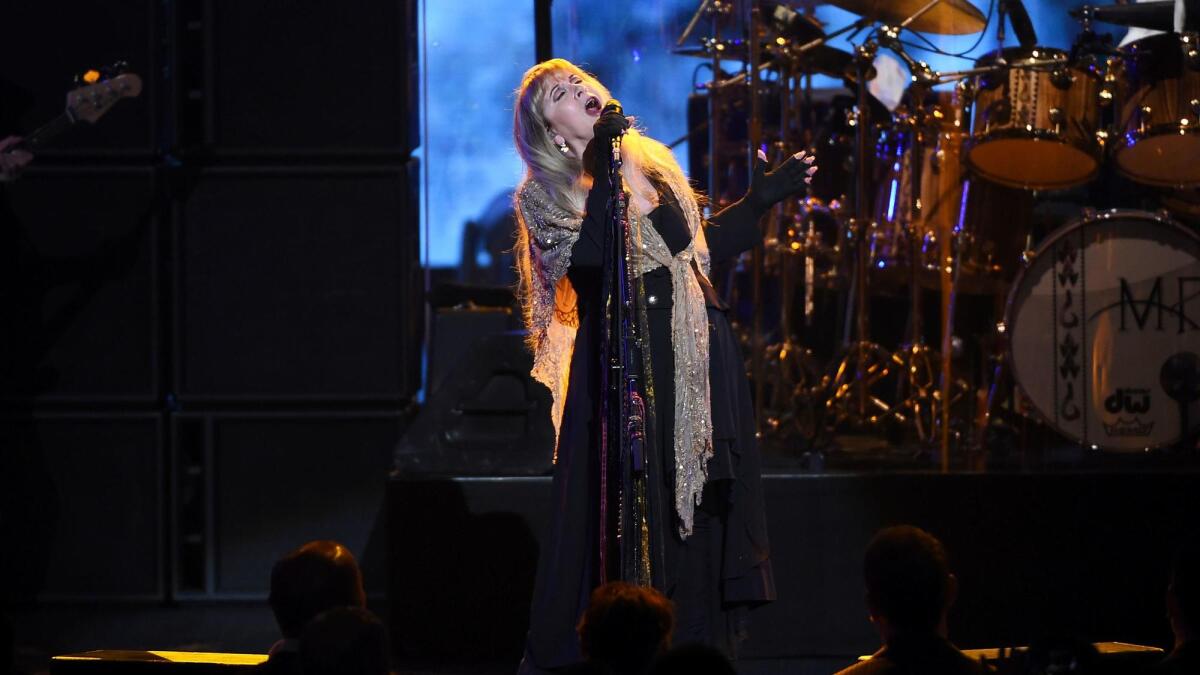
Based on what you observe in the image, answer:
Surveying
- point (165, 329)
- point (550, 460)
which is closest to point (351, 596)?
point (550, 460)

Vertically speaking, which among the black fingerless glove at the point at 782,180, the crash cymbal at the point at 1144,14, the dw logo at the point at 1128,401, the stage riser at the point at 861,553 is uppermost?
the crash cymbal at the point at 1144,14

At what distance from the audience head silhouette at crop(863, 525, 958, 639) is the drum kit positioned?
2912 millimetres

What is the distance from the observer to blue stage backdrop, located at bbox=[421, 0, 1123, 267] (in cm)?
667

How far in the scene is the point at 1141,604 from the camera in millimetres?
5070

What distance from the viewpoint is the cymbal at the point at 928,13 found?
6.57 m

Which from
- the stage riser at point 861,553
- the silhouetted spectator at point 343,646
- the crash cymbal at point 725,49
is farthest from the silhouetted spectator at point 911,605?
the crash cymbal at point 725,49

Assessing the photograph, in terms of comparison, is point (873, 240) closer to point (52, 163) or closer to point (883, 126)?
point (883, 126)

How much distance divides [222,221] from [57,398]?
0.96m

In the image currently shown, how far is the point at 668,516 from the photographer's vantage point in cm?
365

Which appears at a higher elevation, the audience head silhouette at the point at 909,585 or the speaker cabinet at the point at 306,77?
the speaker cabinet at the point at 306,77

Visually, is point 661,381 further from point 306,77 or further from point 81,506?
point 81,506

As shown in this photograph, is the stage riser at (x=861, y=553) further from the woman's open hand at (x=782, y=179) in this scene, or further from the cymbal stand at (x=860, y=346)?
the woman's open hand at (x=782, y=179)

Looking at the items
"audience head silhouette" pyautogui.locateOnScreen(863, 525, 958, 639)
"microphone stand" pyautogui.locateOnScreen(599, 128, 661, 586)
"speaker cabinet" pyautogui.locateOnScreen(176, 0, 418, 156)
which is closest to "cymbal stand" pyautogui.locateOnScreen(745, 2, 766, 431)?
"speaker cabinet" pyautogui.locateOnScreen(176, 0, 418, 156)

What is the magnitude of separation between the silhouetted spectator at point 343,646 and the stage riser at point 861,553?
2.55 meters
